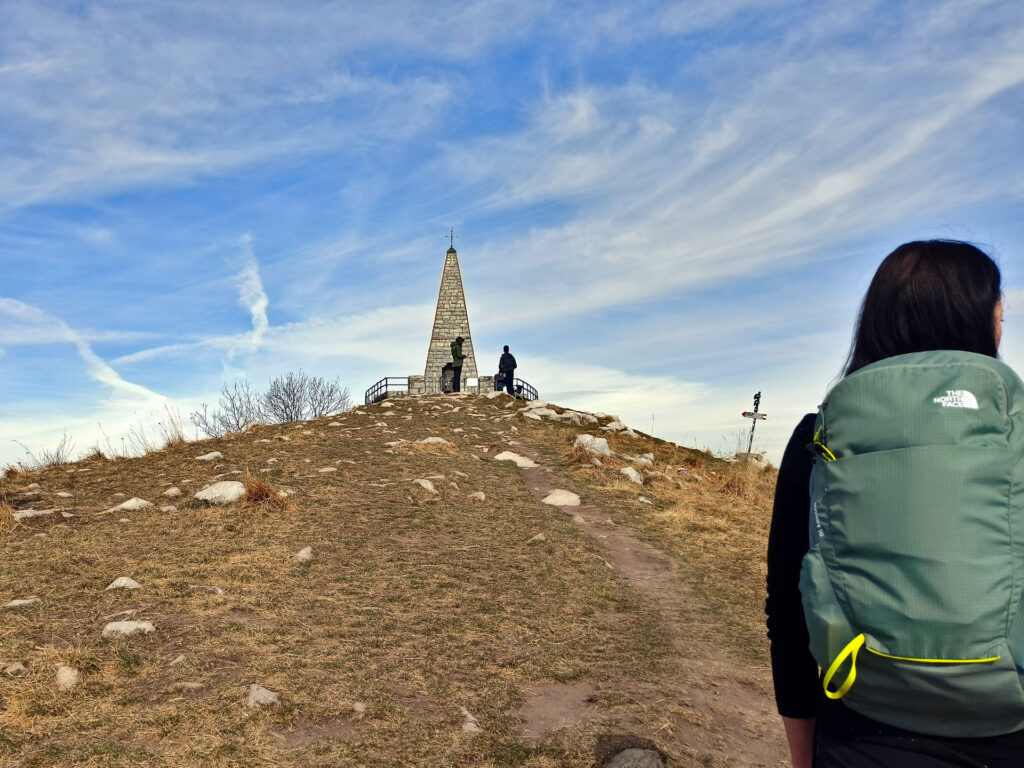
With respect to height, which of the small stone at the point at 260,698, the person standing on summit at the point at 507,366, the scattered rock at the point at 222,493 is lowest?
the small stone at the point at 260,698

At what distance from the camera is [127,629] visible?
18.0ft

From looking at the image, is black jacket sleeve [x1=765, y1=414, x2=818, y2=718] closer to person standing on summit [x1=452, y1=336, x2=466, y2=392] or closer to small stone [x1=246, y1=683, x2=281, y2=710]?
small stone [x1=246, y1=683, x2=281, y2=710]

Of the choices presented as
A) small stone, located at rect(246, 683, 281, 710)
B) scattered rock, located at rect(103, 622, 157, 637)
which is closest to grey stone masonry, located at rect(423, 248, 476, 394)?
scattered rock, located at rect(103, 622, 157, 637)

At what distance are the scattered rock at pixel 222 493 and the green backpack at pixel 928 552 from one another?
333 inches

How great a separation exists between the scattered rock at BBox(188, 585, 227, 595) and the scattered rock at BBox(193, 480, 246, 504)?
253 cm

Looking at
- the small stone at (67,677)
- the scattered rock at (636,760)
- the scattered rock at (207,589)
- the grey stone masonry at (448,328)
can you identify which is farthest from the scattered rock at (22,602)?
the grey stone masonry at (448,328)

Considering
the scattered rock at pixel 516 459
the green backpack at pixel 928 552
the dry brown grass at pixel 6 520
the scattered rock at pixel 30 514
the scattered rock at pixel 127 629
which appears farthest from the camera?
the scattered rock at pixel 516 459

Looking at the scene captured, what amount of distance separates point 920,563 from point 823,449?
0.32m

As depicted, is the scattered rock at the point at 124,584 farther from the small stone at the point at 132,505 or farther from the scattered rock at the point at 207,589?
the small stone at the point at 132,505

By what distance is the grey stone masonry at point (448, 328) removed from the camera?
35.0m

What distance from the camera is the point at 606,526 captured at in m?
9.92

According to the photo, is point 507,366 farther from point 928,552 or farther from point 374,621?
point 928,552

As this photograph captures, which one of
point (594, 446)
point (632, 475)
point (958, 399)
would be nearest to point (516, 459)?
point (594, 446)

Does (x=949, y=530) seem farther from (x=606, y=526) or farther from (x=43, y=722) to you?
(x=606, y=526)
